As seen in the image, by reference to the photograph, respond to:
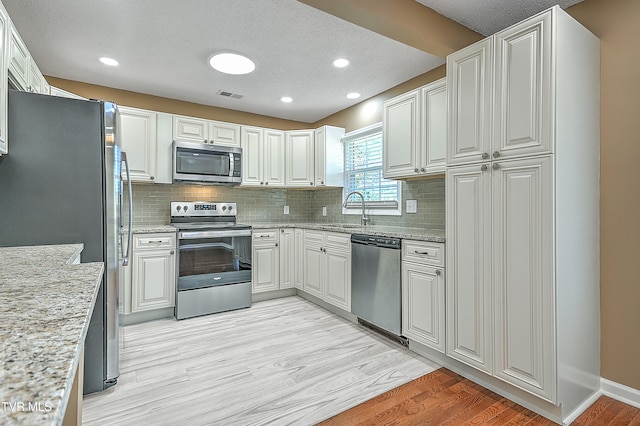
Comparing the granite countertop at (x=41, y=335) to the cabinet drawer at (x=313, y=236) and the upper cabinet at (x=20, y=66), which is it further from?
the cabinet drawer at (x=313, y=236)

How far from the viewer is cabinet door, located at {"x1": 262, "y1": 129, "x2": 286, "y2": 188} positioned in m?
4.33

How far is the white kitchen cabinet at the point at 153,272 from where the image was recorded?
10.7 ft

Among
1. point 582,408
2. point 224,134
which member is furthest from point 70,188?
point 582,408

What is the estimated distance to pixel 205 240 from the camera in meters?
3.55

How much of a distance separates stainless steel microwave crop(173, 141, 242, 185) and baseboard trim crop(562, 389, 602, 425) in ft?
11.6

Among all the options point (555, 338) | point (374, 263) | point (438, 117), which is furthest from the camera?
point (374, 263)

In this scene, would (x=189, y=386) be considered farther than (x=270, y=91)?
No

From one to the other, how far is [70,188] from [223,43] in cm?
158

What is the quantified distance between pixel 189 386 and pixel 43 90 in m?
2.67

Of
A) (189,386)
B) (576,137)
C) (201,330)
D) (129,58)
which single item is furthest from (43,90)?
(576,137)

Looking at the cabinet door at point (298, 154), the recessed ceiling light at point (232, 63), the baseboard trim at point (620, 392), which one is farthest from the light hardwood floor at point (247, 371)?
the recessed ceiling light at point (232, 63)

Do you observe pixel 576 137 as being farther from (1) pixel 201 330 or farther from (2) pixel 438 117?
(1) pixel 201 330

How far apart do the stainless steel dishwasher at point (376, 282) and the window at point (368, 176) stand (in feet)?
2.54

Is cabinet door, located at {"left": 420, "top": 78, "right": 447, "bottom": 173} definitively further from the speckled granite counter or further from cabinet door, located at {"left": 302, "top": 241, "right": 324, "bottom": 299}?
cabinet door, located at {"left": 302, "top": 241, "right": 324, "bottom": 299}
